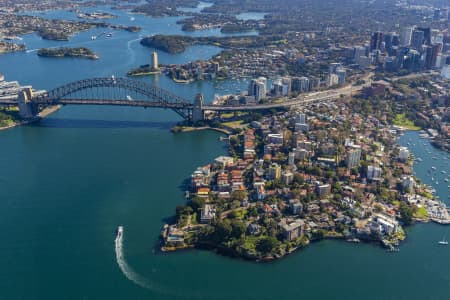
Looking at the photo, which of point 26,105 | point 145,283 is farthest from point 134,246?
point 26,105

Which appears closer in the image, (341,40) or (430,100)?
(430,100)

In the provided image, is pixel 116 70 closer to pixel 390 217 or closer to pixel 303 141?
pixel 303 141

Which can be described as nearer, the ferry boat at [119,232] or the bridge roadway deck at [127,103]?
the ferry boat at [119,232]

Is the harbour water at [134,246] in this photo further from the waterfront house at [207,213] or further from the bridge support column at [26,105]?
the bridge support column at [26,105]

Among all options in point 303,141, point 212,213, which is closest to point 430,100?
point 303,141

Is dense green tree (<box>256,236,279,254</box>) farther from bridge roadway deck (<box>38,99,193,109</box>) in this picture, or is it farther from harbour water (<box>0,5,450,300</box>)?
bridge roadway deck (<box>38,99,193,109</box>)

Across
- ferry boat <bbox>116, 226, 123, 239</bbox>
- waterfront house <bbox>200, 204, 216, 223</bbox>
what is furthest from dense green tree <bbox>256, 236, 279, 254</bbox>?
ferry boat <bbox>116, 226, 123, 239</bbox>

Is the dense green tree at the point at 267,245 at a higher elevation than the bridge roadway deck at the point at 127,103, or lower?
lower

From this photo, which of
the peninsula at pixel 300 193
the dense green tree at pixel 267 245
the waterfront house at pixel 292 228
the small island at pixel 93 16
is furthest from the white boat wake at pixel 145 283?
the small island at pixel 93 16
